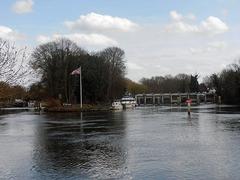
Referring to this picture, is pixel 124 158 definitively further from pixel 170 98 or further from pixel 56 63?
pixel 170 98

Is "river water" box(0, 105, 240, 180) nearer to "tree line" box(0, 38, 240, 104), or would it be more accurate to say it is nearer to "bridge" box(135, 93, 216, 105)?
"tree line" box(0, 38, 240, 104)

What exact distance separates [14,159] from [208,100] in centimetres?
14470

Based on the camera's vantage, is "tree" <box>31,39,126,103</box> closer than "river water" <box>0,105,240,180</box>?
No

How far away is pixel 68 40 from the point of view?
290ft

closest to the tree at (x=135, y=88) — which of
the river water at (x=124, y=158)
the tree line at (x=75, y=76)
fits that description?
the tree line at (x=75, y=76)

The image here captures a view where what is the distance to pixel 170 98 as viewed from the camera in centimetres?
17250

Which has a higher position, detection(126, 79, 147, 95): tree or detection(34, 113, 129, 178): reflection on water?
detection(126, 79, 147, 95): tree

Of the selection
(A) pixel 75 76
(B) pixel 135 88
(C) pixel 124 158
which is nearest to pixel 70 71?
(A) pixel 75 76

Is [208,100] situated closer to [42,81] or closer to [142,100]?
[142,100]

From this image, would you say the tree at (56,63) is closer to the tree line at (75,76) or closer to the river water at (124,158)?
the tree line at (75,76)

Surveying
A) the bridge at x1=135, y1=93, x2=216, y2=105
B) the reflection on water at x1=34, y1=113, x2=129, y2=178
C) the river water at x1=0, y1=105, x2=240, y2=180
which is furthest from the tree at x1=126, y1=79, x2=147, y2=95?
the river water at x1=0, y1=105, x2=240, y2=180

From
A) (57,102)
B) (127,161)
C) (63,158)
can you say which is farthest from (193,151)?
(57,102)

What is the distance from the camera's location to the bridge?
515 feet

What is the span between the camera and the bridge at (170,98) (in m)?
157
